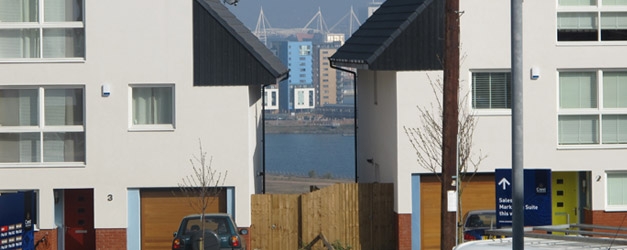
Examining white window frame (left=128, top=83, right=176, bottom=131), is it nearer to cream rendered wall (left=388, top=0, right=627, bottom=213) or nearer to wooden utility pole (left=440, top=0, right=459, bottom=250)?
cream rendered wall (left=388, top=0, right=627, bottom=213)

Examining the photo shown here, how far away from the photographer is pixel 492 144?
30062 millimetres

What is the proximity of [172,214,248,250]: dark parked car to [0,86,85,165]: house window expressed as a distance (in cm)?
374

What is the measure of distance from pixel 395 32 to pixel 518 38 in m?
13.6

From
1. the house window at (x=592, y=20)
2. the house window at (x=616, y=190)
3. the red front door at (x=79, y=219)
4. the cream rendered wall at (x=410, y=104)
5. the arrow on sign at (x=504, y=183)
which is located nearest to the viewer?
the arrow on sign at (x=504, y=183)

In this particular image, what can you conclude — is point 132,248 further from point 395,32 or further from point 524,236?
point 524,236

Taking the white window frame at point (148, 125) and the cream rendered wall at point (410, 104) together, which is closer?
the white window frame at point (148, 125)

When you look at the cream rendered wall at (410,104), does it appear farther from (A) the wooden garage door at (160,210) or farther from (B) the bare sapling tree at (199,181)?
(A) the wooden garage door at (160,210)

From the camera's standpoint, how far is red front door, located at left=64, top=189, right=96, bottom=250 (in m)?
31.5

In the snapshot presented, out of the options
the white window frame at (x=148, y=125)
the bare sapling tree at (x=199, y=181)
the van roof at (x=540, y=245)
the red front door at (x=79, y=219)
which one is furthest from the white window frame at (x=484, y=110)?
the van roof at (x=540, y=245)

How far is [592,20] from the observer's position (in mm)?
30562

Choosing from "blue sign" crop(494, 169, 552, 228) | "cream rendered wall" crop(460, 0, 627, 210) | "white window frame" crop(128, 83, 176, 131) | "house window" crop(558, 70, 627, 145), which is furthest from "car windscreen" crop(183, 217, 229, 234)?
"blue sign" crop(494, 169, 552, 228)

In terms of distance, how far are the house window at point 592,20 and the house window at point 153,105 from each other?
866 cm

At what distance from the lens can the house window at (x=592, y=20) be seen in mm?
30406

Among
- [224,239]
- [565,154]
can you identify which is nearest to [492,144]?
[565,154]
